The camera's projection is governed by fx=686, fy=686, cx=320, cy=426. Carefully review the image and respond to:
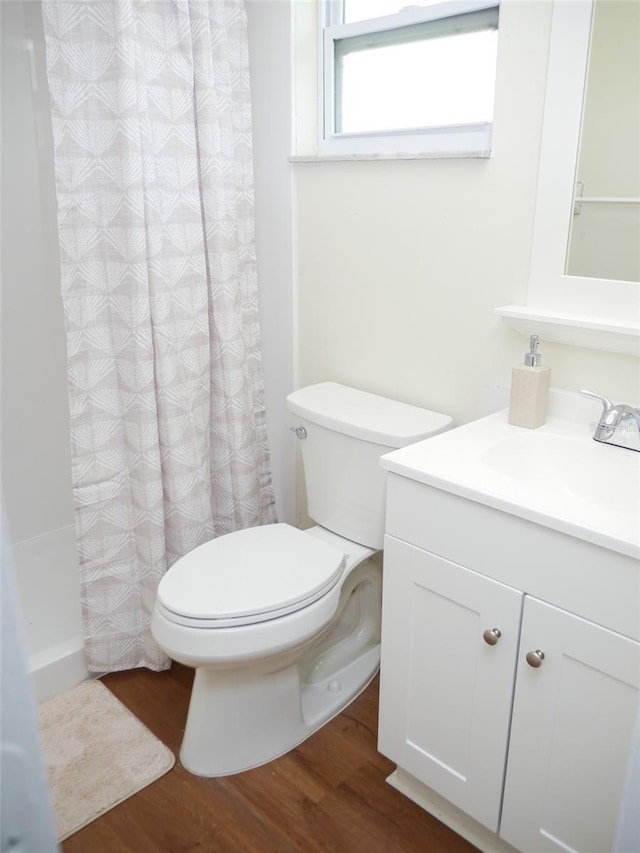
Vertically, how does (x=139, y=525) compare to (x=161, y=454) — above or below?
below

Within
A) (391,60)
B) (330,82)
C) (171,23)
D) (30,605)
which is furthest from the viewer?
(30,605)

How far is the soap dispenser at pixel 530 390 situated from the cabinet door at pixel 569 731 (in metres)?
0.45

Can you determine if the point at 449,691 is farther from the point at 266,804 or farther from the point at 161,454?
the point at 161,454

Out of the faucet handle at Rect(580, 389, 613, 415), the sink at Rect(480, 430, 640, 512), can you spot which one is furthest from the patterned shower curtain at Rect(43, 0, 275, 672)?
the faucet handle at Rect(580, 389, 613, 415)

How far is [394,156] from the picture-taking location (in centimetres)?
173

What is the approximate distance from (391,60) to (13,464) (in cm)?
173

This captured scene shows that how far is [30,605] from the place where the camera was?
2.13 metres

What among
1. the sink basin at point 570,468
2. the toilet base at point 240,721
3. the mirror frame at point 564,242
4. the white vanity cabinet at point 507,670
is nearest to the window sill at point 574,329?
the mirror frame at point 564,242

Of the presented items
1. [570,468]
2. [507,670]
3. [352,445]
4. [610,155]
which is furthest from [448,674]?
[610,155]

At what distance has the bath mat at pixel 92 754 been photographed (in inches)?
61.7

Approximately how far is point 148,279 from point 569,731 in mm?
1371

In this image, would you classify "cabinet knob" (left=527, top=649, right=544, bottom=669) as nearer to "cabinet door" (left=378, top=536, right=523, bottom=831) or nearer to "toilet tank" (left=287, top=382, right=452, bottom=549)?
"cabinet door" (left=378, top=536, right=523, bottom=831)

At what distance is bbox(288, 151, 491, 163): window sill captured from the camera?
1.57 meters

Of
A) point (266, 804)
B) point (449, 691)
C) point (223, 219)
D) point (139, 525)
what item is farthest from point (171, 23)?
point (266, 804)
